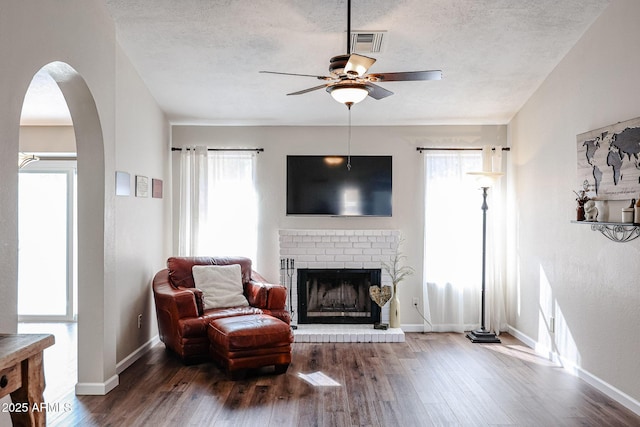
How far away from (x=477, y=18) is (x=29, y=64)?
3.22 metres

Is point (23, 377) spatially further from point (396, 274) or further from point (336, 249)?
point (396, 274)

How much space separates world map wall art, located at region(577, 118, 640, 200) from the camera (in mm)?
3445

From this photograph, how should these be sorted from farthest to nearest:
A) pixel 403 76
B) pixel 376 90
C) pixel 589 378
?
pixel 589 378, pixel 376 90, pixel 403 76

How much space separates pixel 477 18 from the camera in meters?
3.88

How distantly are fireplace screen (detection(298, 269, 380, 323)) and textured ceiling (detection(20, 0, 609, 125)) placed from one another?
1.84 metres

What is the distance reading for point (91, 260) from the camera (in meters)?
3.74

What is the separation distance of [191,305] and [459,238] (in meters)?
3.16

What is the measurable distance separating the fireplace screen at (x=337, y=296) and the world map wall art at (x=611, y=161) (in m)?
2.52

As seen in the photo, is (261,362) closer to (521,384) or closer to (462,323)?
(521,384)

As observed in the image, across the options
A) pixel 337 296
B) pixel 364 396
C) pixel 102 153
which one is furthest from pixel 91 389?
pixel 337 296

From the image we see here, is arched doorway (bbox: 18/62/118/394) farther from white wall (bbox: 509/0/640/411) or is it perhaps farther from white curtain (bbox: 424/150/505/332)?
white wall (bbox: 509/0/640/411)

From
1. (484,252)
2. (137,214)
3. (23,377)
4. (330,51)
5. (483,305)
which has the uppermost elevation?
(330,51)

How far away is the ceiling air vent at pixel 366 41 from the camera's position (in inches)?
157

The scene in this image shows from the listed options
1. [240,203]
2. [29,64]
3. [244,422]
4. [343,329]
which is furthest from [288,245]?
[29,64]
